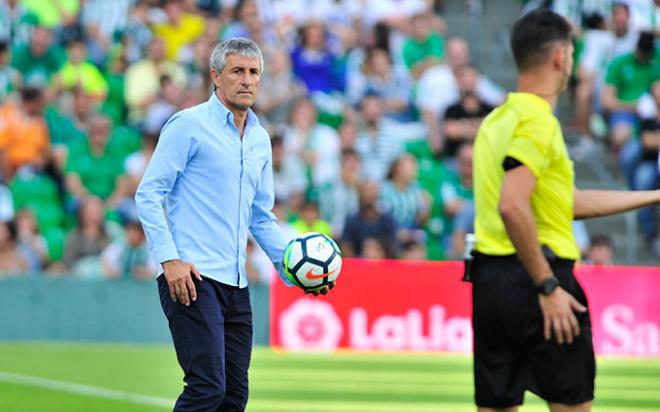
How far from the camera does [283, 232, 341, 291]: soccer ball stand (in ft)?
25.2

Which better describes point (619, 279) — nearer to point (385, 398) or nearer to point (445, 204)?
point (445, 204)

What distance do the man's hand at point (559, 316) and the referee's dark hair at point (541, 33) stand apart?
0.97 meters

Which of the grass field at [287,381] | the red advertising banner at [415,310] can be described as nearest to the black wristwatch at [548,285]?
the grass field at [287,381]

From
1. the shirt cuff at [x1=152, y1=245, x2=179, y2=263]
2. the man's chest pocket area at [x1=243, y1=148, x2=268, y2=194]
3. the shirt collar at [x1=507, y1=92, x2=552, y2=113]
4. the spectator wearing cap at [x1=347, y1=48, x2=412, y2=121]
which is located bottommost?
the shirt cuff at [x1=152, y1=245, x2=179, y2=263]

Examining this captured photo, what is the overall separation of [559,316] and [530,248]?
0.31 metres

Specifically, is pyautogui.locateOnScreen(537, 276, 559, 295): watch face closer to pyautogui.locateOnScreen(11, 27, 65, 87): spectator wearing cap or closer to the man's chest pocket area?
the man's chest pocket area

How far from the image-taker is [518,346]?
6387mm

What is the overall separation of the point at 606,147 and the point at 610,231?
4.16 ft

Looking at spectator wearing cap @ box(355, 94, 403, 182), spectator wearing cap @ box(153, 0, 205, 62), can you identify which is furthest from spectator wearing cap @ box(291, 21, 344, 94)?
spectator wearing cap @ box(153, 0, 205, 62)

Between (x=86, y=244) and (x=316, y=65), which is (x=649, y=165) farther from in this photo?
(x=86, y=244)

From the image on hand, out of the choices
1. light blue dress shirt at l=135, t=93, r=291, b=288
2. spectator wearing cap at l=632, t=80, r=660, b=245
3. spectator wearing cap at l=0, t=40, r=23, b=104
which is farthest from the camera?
spectator wearing cap at l=0, t=40, r=23, b=104

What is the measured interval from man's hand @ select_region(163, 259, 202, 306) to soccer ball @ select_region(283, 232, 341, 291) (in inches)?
29.0

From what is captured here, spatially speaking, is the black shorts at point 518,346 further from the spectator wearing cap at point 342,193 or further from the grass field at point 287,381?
the spectator wearing cap at point 342,193

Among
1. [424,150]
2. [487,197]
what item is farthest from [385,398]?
[424,150]
